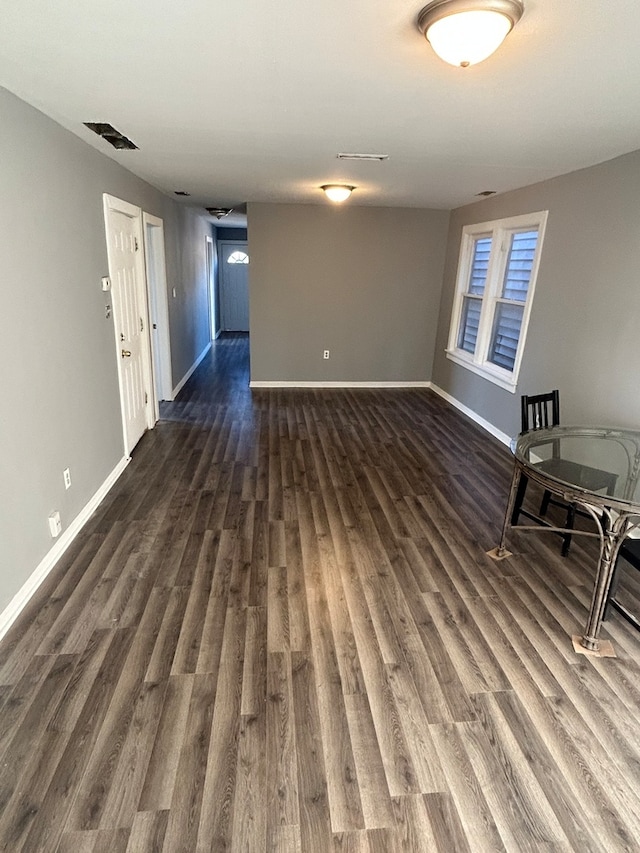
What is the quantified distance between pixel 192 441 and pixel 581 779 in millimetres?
3675

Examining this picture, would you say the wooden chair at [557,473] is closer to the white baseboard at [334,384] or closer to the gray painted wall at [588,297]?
the gray painted wall at [588,297]

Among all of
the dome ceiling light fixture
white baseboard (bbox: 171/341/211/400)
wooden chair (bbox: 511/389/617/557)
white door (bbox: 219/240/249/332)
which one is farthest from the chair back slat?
white door (bbox: 219/240/249/332)

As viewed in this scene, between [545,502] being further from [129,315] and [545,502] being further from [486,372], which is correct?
[129,315]

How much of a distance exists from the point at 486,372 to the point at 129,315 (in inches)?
139

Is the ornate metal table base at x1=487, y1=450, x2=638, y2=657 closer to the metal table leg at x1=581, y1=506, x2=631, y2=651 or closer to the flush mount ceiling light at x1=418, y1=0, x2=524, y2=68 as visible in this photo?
the metal table leg at x1=581, y1=506, x2=631, y2=651

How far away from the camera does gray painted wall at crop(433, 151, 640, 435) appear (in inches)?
116

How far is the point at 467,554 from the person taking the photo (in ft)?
9.07

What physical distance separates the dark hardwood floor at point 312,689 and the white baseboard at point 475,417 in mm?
1414

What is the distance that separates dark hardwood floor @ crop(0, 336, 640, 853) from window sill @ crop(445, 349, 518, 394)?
1.53m

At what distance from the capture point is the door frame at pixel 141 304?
11.1 ft

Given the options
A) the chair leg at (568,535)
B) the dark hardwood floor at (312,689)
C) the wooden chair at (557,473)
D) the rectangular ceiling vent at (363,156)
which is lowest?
the dark hardwood floor at (312,689)

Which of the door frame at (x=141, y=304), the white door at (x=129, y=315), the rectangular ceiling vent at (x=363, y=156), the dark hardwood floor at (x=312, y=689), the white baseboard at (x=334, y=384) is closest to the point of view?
the dark hardwood floor at (x=312, y=689)

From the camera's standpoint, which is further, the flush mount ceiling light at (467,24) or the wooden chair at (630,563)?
the wooden chair at (630,563)

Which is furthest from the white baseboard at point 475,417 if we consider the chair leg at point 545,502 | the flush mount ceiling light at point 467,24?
the flush mount ceiling light at point 467,24
